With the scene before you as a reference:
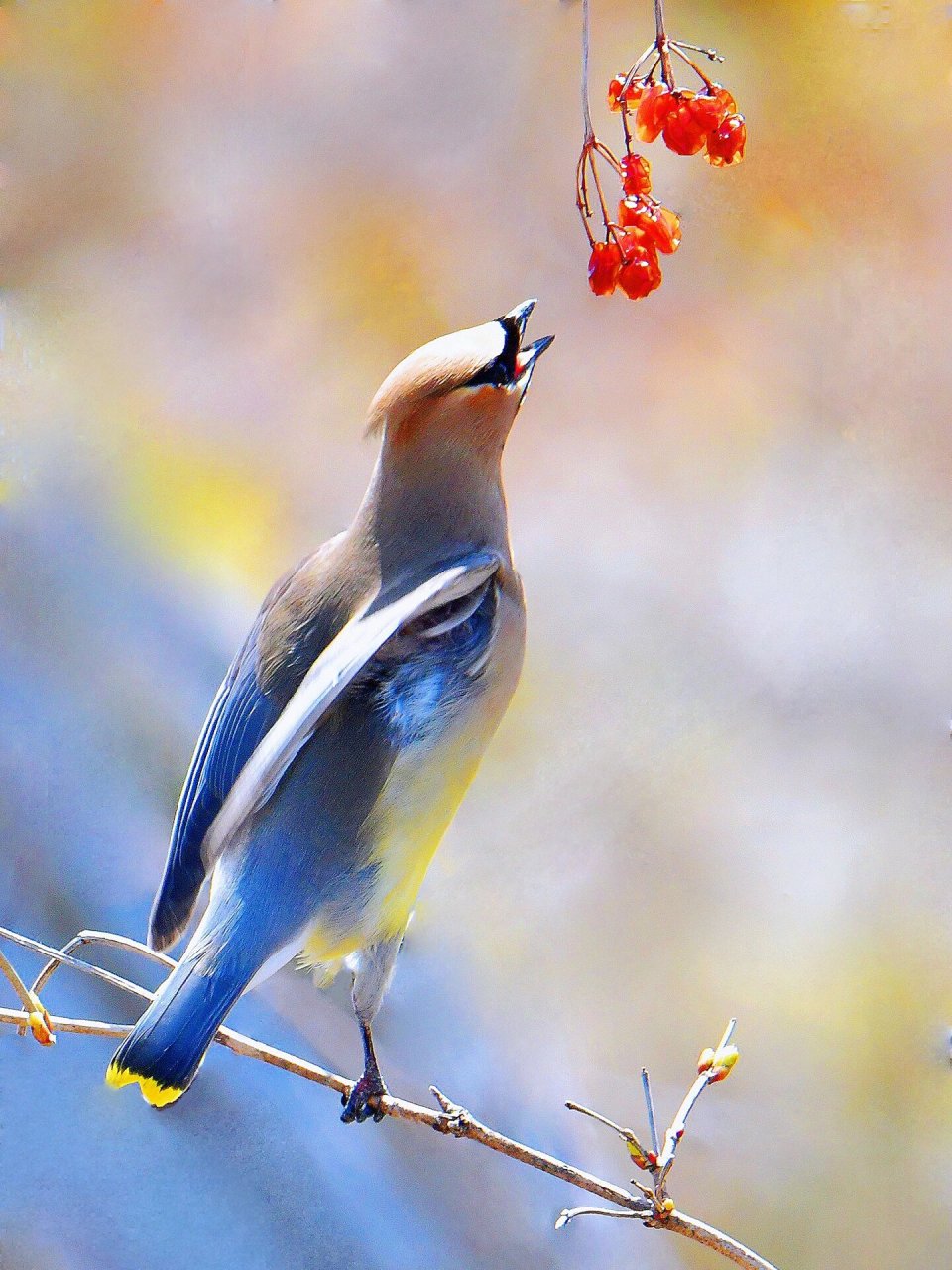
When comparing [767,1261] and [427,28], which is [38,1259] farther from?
[427,28]

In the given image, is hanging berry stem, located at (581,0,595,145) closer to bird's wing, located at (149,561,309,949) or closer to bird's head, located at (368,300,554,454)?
bird's head, located at (368,300,554,454)

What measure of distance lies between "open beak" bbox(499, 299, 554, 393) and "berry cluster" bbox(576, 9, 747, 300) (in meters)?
0.09

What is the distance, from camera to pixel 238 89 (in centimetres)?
143

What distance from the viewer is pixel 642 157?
1386mm

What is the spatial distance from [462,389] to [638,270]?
0.70ft

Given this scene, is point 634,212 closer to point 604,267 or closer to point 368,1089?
point 604,267

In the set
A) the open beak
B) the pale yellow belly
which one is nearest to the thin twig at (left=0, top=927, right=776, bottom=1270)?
the pale yellow belly

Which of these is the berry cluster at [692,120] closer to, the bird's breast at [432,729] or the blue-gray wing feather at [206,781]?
the bird's breast at [432,729]

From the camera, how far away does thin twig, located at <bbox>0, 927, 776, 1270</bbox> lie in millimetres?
1313

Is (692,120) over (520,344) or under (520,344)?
over

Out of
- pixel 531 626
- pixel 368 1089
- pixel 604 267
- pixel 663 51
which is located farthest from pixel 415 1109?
pixel 663 51

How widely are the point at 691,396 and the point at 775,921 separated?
23.6 inches

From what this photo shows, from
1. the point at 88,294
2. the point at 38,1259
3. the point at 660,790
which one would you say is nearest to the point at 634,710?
the point at 660,790

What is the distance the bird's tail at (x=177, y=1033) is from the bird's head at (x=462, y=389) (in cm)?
57
